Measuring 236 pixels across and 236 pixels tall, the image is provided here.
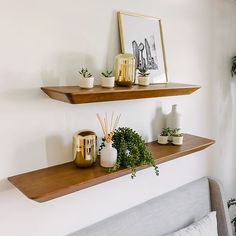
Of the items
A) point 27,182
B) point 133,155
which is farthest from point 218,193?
point 27,182

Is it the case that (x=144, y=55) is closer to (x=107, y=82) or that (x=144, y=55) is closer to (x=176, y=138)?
(x=107, y=82)

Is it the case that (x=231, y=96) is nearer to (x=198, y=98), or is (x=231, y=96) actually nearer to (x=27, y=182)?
(x=198, y=98)

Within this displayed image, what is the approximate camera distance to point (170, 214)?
1.68 meters

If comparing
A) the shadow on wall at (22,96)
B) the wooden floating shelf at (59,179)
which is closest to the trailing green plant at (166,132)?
the wooden floating shelf at (59,179)

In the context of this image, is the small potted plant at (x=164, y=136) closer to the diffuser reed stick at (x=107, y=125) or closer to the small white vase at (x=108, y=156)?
the diffuser reed stick at (x=107, y=125)

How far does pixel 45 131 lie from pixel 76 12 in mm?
564

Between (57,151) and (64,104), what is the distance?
22 cm

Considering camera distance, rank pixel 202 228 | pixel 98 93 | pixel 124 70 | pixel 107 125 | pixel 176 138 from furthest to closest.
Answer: pixel 202 228
pixel 176 138
pixel 107 125
pixel 124 70
pixel 98 93

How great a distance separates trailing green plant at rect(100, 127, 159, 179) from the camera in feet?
4.01

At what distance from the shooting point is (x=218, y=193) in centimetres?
196

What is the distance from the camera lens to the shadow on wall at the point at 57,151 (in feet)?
3.92

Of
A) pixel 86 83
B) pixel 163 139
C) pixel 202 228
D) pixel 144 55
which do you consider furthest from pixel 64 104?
pixel 202 228

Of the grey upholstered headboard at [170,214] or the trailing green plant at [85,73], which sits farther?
the grey upholstered headboard at [170,214]

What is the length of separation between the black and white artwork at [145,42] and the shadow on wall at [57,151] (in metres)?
0.57
